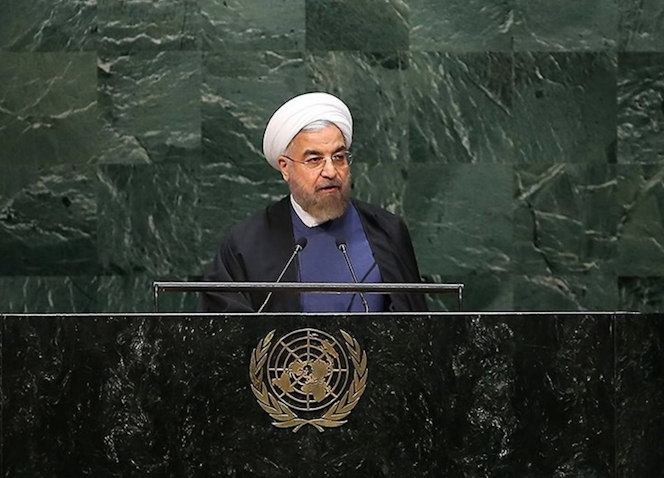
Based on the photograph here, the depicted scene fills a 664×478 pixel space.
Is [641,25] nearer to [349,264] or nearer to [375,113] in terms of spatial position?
[375,113]

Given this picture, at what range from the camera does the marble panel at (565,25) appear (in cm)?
737

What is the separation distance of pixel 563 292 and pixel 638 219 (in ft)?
1.84

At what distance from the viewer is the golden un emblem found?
12.9ft

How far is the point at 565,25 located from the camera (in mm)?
7379

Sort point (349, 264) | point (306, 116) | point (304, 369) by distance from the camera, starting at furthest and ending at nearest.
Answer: point (306, 116), point (349, 264), point (304, 369)

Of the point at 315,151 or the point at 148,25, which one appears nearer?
the point at 315,151

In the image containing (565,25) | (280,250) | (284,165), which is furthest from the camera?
(565,25)

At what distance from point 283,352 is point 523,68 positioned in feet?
12.6

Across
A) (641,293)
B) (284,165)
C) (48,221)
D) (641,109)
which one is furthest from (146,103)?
(641,293)

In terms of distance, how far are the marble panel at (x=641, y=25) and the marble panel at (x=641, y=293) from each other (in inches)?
48.5

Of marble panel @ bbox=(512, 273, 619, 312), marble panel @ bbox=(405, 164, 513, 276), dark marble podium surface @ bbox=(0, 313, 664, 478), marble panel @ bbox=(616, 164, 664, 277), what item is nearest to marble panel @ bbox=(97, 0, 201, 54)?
marble panel @ bbox=(405, 164, 513, 276)

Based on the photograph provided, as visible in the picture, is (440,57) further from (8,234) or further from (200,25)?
(8,234)

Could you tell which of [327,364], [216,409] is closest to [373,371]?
[327,364]

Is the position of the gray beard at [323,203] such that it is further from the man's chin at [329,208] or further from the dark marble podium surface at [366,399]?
the dark marble podium surface at [366,399]
